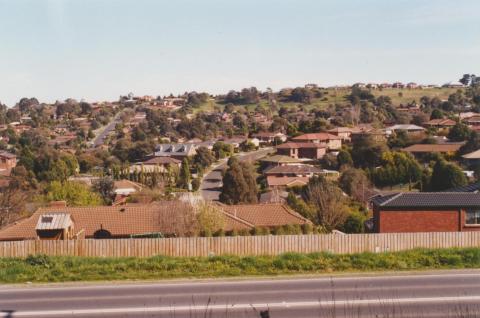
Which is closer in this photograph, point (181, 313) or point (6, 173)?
point (181, 313)

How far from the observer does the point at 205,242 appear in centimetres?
2103

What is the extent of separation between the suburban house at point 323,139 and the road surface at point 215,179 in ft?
16.0

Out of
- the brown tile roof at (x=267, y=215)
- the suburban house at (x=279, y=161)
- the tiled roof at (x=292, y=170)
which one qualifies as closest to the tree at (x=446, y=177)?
the tiled roof at (x=292, y=170)

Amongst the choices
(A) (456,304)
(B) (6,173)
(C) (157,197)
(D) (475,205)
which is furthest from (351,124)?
(A) (456,304)

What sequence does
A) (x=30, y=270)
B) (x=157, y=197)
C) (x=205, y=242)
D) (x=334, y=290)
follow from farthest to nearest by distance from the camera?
(x=157, y=197), (x=205, y=242), (x=30, y=270), (x=334, y=290)

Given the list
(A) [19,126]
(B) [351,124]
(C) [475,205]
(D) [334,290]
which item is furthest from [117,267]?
(A) [19,126]

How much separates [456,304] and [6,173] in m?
59.6

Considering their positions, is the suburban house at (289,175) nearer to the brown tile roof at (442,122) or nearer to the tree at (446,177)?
the tree at (446,177)

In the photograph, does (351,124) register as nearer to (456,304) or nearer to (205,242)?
(205,242)

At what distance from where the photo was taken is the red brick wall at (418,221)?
2689 centimetres

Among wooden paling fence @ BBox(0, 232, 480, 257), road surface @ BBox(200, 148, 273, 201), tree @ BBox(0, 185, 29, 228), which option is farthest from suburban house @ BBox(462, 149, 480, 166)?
wooden paling fence @ BBox(0, 232, 480, 257)

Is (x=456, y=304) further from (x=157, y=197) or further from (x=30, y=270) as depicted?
(x=157, y=197)

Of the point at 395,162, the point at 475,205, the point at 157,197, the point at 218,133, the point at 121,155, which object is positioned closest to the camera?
the point at 475,205

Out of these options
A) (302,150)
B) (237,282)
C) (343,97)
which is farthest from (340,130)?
(237,282)
